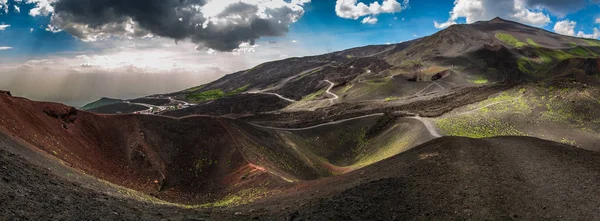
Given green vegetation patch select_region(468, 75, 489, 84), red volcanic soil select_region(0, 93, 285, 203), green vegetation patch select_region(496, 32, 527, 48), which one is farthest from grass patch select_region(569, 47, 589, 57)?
red volcanic soil select_region(0, 93, 285, 203)

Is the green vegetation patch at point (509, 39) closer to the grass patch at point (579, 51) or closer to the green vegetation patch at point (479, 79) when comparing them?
the grass patch at point (579, 51)

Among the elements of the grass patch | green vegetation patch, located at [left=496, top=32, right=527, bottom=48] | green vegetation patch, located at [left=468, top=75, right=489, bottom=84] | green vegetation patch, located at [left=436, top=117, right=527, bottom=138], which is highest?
green vegetation patch, located at [left=496, top=32, right=527, bottom=48]

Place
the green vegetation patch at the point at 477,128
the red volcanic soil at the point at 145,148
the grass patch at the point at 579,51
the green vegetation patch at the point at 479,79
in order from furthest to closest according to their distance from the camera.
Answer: the grass patch at the point at 579,51, the green vegetation patch at the point at 479,79, the green vegetation patch at the point at 477,128, the red volcanic soil at the point at 145,148

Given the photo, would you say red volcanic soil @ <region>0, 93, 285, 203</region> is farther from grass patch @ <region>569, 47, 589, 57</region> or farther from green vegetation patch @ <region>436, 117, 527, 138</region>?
grass patch @ <region>569, 47, 589, 57</region>

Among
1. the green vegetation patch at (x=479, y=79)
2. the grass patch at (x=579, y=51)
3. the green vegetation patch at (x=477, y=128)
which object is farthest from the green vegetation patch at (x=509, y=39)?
the green vegetation patch at (x=477, y=128)

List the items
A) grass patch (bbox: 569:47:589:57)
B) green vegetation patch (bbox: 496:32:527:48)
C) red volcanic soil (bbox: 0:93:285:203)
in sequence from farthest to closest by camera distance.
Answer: green vegetation patch (bbox: 496:32:527:48)
grass patch (bbox: 569:47:589:57)
red volcanic soil (bbox: 0:93:285:203)

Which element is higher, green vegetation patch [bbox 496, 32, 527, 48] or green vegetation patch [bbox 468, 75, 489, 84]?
green vegetation patch [bbox 496, 32, 527, 48]

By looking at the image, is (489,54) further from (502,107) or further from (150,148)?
(150,148)
